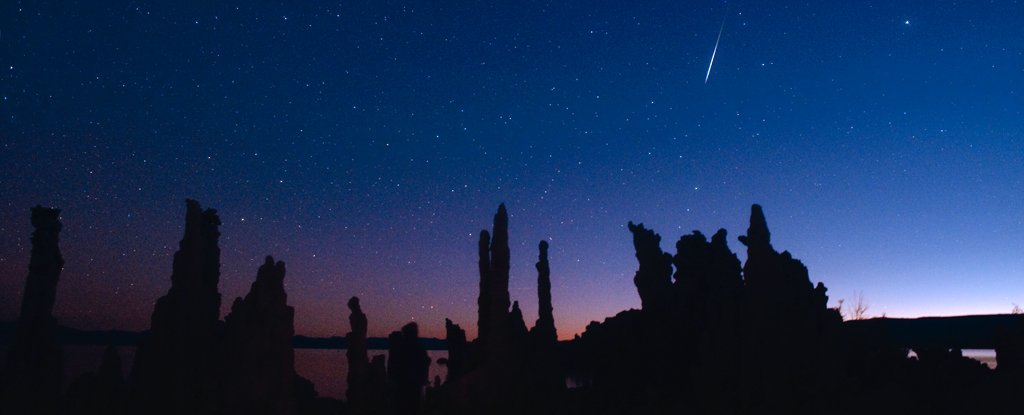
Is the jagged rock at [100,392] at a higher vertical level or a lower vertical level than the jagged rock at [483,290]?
lower

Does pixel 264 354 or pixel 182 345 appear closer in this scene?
pixel 264 354

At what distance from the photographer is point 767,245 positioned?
37969 millimetres

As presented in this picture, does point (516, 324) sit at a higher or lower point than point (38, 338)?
higher

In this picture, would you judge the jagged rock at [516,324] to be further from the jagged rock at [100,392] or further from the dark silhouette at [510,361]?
the jagged rock at [100,392]

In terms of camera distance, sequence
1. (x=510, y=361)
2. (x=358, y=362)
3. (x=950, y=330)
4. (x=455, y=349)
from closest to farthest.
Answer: (x=358, y=362)
(x=510, y=361)
(x=455, y=349)
(x=950, y=330)

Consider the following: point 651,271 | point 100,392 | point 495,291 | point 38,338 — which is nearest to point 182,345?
point 100,392

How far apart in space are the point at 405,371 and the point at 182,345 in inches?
627

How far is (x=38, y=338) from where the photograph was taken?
33812mm

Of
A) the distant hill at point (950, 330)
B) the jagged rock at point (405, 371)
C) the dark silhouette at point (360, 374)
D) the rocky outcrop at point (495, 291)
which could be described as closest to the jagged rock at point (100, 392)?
the dark silhouette at point (360, 374)

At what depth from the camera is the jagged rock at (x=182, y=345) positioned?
35.5 metres

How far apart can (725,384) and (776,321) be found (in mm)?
4780

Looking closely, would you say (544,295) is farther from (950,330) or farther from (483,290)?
(950,330)

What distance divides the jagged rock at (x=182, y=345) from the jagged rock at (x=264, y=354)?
6.57 m

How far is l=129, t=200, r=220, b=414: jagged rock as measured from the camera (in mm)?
35531
